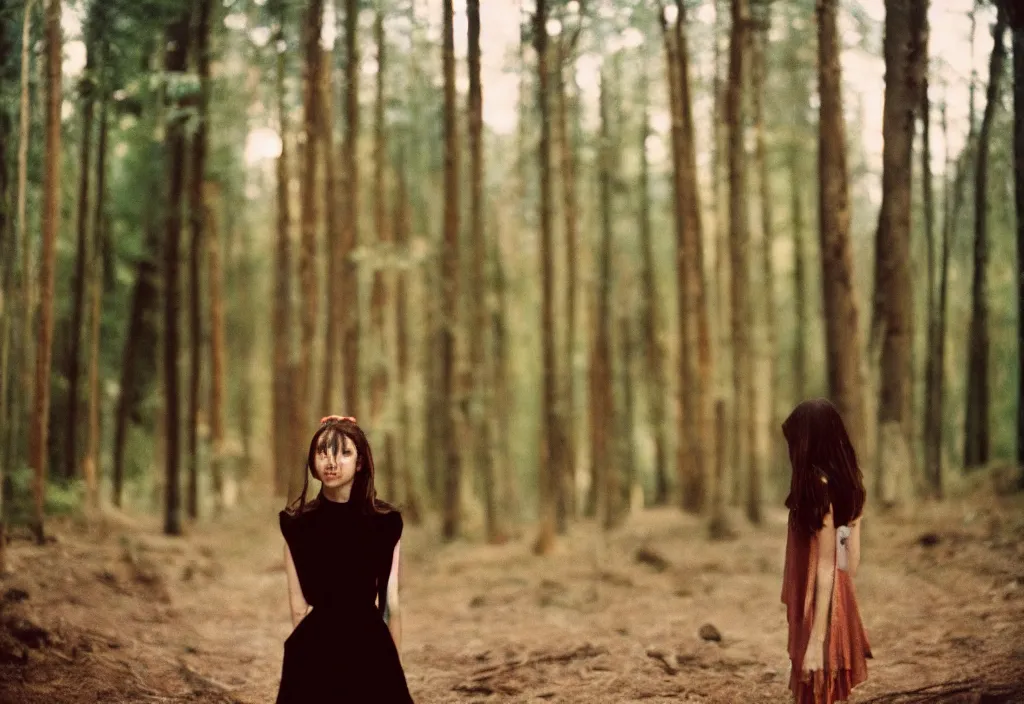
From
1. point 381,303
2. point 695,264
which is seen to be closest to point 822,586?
point 695,264

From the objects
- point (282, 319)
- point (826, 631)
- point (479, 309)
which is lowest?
point (826, 631)

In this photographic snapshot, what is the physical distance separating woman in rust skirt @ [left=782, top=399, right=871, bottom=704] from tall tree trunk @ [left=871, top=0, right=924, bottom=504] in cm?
733

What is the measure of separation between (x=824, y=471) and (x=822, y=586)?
571mm

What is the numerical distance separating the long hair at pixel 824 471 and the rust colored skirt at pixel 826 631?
0.70 ft

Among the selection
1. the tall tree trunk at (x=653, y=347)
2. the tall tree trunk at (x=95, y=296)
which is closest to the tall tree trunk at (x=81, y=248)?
the tall tree trunk at (x=95, y=296)

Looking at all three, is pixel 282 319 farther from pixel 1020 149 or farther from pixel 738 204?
→ pixel 1020 149

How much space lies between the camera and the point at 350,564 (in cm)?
383

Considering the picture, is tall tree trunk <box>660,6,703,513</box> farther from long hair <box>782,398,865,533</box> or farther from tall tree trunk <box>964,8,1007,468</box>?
long hair <box>782,398,865,533</box>

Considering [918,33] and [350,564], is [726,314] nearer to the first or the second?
[918,33]

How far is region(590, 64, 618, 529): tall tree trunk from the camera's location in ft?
55.3

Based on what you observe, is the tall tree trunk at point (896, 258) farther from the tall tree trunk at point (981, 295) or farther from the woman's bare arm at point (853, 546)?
the woman's bare arm at point (853, 546)

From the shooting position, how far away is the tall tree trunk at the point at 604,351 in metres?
16.8

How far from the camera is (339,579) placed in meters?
3.85

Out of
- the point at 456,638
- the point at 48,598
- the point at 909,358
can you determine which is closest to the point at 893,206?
the point at 909,358
